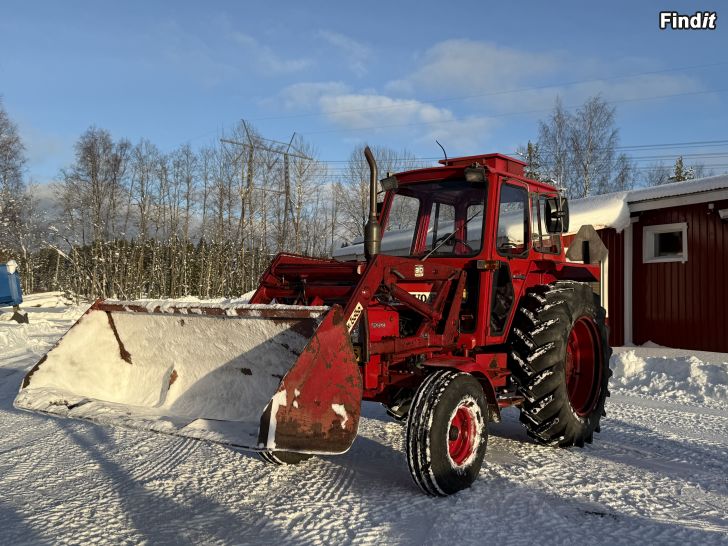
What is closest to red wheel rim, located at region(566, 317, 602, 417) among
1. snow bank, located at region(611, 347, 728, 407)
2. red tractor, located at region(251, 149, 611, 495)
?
red tractor, located at region(251, 149, 611, 495)

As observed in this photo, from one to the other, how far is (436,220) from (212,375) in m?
2.34

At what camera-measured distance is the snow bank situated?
7.64m

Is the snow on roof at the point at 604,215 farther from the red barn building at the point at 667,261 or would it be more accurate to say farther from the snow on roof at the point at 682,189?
the snow on roof at the point at 682,189

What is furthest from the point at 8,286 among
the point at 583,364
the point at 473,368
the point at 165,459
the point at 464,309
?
the point at 473,368

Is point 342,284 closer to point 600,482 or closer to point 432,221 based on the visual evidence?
point 432,221

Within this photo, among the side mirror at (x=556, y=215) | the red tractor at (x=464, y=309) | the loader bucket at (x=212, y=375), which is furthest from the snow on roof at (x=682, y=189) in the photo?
the loader bucket at (x=212, y=375)

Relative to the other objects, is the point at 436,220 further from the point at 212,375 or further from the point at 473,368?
the point at 212,375

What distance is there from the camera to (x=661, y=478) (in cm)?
433

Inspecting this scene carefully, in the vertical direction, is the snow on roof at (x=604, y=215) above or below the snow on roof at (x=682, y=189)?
below

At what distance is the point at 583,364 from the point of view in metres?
5.97

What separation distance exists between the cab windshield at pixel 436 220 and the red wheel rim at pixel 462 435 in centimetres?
130

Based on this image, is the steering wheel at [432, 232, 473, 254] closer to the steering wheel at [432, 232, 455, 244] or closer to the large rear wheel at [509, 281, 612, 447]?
the steering wheel at [432, 232, 455, 244]

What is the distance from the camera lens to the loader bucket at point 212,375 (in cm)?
346

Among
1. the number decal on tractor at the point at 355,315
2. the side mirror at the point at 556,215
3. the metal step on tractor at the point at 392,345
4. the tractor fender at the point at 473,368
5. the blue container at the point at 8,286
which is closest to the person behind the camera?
the metal step on tractor at the point at 392,345
